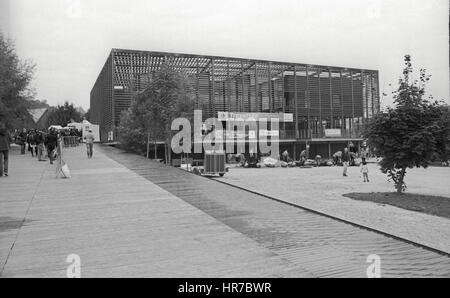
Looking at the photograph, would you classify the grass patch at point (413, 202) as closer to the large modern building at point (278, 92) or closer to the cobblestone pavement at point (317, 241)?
the cobblestone pavement at point (317, 241)

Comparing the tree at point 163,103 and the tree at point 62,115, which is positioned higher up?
the tree at point 62,115

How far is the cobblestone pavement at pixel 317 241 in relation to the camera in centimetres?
450

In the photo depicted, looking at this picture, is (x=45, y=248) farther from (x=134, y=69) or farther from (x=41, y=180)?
(x=134, y=69)

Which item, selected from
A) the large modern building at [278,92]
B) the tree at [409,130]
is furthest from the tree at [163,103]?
the large modern building at [278,92]

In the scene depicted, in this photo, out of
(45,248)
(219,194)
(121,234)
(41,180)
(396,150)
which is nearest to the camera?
(45,248)

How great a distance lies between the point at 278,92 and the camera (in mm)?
51750

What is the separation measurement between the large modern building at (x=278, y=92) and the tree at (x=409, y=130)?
113ft

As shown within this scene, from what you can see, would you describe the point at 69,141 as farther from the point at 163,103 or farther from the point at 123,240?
the point at 123,240

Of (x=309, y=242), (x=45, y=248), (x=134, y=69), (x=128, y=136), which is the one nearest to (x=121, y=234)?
(x=45, y=248)

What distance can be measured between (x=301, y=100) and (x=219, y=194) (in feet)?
144

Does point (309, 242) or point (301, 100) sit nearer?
point (309, 242)

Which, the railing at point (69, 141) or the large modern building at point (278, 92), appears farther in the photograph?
the large modern building at point (278, 92)

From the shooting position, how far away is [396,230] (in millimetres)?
6824

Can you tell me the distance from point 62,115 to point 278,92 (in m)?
35.8
